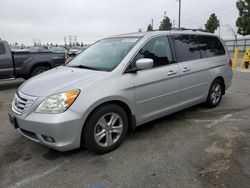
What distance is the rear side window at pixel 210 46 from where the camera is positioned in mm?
4961

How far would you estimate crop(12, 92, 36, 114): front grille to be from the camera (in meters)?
3.10

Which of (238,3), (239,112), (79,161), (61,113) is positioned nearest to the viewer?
(61,113)

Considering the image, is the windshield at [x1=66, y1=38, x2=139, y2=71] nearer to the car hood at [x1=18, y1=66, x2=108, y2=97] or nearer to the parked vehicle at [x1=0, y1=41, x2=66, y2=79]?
the car hood at [x1=18, y1=66, x2=108, y2=97]

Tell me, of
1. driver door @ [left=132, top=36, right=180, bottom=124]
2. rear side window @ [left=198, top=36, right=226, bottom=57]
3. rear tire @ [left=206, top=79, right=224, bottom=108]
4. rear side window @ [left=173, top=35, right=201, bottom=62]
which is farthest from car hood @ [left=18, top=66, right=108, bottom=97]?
rear tire @ [left=206, top=79, right=224, bottom=108]

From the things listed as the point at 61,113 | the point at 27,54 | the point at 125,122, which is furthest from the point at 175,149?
the point at 27,54

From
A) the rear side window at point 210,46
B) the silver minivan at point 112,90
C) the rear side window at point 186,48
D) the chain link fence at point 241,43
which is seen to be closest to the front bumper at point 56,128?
the silver minivan at point 112,90

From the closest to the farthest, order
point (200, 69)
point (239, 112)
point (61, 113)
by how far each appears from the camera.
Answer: point (61, 113)
point (200, 69)
point (239, 112)

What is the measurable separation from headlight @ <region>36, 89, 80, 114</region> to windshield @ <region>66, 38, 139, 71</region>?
30.1 inches

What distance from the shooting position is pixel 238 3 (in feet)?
107

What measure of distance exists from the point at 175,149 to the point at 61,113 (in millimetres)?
1720

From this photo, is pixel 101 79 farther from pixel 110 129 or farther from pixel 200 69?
pixel 200 69

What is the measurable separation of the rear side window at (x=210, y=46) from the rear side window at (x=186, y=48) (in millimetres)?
211

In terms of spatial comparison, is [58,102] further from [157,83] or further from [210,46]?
[210,46]

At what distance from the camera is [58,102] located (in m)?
2.96
